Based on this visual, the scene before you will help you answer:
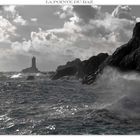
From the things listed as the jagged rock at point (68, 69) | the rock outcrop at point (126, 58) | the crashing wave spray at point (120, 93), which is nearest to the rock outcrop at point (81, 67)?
the jagged rock at point (68, 69)

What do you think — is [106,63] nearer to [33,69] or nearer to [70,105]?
[70,105]

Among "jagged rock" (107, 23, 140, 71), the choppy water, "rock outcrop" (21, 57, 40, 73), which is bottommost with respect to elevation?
the choppy water

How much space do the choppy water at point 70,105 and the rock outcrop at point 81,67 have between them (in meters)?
0.25

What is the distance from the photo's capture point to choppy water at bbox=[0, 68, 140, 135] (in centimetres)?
696

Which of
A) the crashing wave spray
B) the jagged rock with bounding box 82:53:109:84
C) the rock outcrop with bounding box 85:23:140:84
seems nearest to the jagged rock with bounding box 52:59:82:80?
the jagged rock with bounding box 82:53:109:84

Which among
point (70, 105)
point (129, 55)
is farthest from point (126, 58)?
point (70, 105)

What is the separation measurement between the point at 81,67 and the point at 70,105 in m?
1.00

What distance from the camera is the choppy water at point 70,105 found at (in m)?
6.96

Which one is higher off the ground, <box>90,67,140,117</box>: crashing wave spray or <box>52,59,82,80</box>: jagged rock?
<box>52,59,82,80</box>: jagged rock

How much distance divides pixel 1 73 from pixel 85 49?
2.11 meters

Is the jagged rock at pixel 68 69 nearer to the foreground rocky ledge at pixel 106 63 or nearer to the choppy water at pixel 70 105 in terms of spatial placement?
the foreground rocky ledge at pixel 106 63

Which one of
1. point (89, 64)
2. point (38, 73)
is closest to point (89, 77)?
point (89, 64)

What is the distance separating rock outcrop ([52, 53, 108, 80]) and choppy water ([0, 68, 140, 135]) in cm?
25

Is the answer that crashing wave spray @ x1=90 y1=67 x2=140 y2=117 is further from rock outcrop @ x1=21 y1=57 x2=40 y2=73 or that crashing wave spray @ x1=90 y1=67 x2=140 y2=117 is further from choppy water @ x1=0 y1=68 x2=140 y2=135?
rock outcrop @ x1=21 y1=57 x2=40 y2=73
